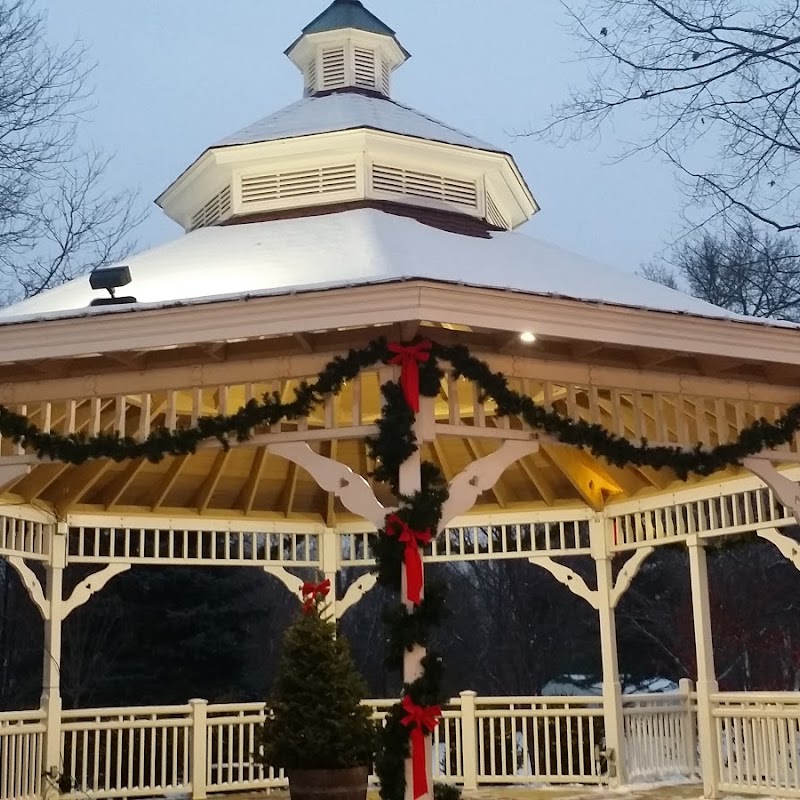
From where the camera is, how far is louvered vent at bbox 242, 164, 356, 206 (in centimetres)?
1055

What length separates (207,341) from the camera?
6664 millimetres

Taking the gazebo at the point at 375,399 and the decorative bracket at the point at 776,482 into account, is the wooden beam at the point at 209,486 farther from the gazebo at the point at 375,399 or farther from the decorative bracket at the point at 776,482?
the decorative bracket at the point at 776,482

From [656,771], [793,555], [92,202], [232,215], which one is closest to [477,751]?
[656,771]

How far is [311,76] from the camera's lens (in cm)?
1297

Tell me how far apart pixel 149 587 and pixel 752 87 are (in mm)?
12006

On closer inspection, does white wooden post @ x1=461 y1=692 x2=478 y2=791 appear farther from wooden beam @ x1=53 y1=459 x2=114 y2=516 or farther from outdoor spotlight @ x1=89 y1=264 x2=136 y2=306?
outdoor spotlight @ x1=89 y1=264 x2=136 y2=306

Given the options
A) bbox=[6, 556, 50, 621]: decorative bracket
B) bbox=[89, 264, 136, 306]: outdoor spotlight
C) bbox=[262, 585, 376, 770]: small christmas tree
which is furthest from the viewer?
bbox=[6, 556, 50, 621]: decorative bracket

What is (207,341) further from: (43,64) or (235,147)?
(43,64)

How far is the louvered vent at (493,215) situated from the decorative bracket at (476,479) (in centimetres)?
445

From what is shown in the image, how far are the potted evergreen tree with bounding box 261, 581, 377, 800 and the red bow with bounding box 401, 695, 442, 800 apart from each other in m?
1.84

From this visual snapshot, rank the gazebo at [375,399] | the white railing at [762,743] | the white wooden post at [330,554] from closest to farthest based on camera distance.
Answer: the gazebo at [375,399] < the white railing at [762,743] < the white wooden post at [330,554]

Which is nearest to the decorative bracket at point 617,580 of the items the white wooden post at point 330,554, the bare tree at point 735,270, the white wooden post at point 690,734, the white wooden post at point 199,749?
the white wooden post at point 690,734

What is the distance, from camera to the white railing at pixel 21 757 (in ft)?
32.7

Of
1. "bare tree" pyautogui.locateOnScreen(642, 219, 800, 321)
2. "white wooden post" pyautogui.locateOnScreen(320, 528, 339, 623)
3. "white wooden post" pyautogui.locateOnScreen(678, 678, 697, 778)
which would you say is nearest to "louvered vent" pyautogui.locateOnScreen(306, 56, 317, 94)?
"white wooden post" pyautogui.locateOnScreen(320, 528, 339, 623)
